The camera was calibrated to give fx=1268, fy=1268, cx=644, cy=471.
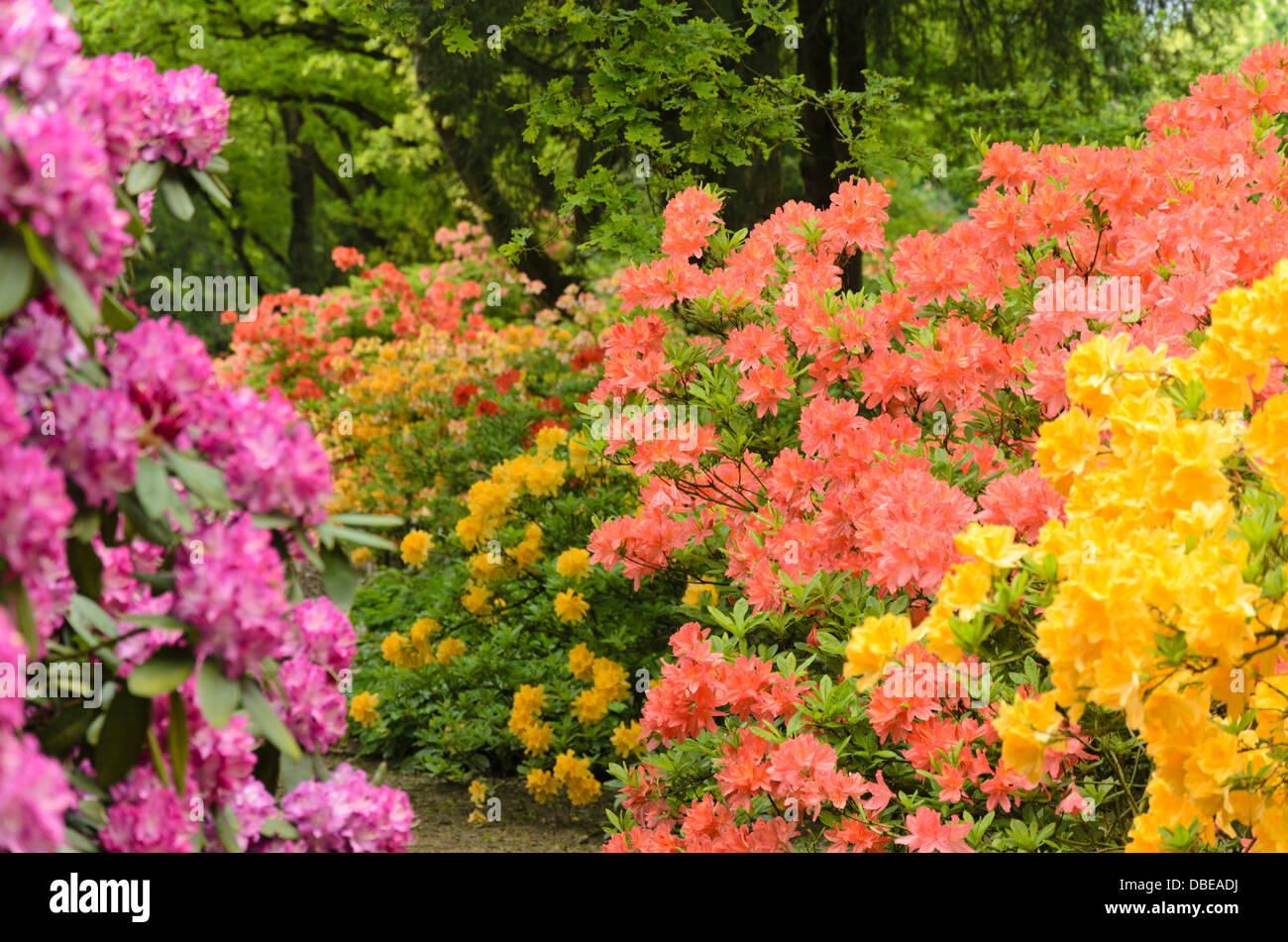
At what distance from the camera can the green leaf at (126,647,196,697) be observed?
1.41m

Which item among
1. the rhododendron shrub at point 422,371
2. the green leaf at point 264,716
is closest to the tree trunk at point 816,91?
the rhododendron shrub at point 422,371

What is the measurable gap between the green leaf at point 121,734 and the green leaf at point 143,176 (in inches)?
29.2

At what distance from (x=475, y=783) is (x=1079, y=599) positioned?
3849 millimetres

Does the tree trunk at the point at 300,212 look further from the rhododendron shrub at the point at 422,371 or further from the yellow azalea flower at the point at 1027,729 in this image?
the yellow azalea flower at the point at 1027,729

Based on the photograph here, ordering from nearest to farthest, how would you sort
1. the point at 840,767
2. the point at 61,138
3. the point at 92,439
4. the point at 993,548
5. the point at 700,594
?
the point at 61,138 → the point at 92,439 → the point at 993,548 → the point at 840,767 → the point at 700,594

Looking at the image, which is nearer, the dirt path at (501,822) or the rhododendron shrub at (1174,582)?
the rhododendron shrub at (1174,582)

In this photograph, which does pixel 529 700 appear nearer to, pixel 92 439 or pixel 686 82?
pixel 686 82

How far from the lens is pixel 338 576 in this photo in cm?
167

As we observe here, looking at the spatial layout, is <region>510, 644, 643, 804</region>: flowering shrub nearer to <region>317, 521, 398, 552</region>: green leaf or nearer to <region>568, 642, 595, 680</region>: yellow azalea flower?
<region>568, 642, 595, 680</region>: yellow azalea flower

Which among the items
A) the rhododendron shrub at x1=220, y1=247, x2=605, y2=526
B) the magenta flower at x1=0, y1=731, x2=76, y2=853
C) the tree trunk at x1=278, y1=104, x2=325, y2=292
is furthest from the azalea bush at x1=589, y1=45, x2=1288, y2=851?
the tree trunk at x1=278, y1=104, x2=325, y2=292

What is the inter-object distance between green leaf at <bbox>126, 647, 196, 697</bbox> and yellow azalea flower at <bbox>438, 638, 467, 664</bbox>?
3929 mm

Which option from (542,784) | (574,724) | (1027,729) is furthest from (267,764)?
(574,724)

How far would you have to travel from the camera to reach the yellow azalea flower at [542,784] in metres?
4.89

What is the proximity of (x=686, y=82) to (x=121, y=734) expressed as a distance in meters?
4.41
